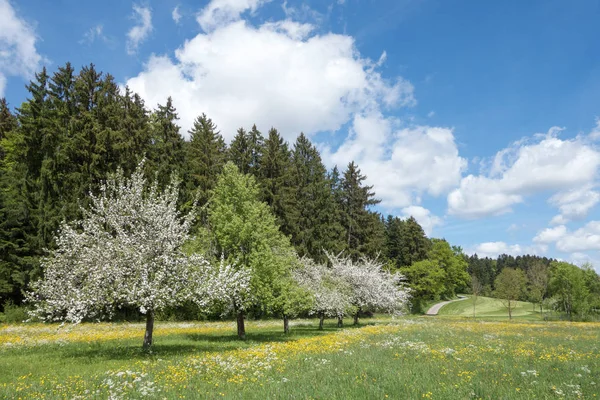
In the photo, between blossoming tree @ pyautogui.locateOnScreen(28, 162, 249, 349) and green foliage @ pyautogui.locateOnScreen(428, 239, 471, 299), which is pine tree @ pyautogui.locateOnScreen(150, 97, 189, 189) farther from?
green foliage @ pyautogui.locateOnScreen(428, 239, 471, 299)

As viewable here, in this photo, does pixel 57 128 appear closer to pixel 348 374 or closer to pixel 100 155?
pixel 100 155

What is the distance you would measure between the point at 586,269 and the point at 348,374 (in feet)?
270

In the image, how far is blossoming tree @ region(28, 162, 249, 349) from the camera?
1582 cm

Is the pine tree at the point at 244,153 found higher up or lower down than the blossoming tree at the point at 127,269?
higher up

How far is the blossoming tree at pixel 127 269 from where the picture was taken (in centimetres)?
1582

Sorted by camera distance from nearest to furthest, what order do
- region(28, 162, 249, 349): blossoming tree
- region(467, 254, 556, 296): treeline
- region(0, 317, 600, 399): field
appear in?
region(0, 317, 600, 399): field < region(28, 162, 249, 349): blossoming tree < region(467, 254, 556, 296): treeline

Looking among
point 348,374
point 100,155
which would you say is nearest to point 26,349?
point 348,374

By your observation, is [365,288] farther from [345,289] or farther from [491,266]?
[491,266]

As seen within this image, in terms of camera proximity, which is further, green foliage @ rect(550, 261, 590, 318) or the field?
green foliage @ rect(550, 261, 590, 318)

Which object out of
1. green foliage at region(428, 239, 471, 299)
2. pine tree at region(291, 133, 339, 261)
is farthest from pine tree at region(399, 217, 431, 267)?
pine tree at region(291, 133, 339, 261)

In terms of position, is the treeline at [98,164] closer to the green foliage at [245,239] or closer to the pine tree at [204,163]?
the pine tree at [204,163]

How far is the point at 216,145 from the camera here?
51812mm

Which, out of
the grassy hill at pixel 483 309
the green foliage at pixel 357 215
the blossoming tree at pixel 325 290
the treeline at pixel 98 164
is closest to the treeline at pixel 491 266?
the grassy hill at pixel 483 309

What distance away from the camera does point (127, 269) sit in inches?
646
